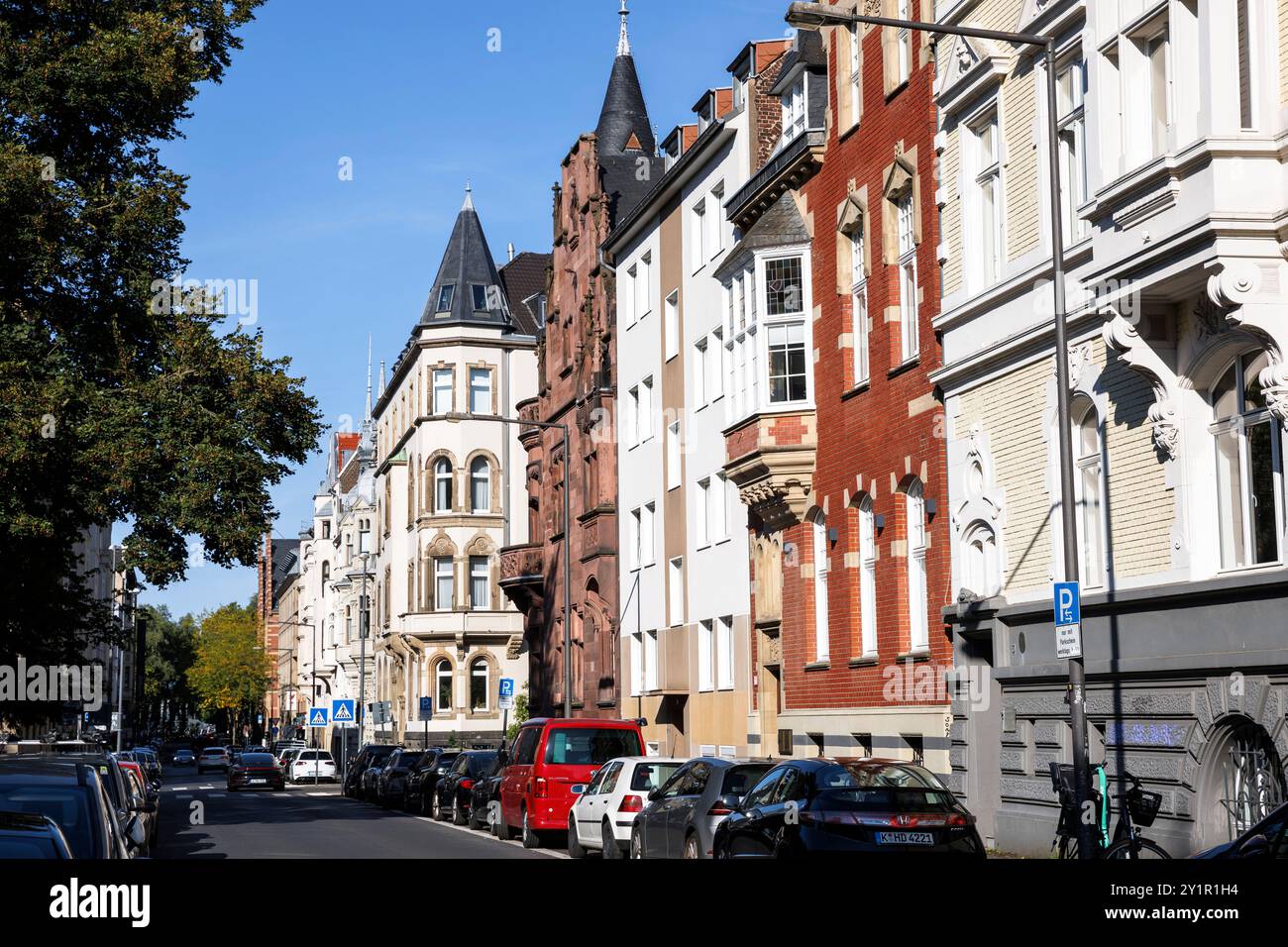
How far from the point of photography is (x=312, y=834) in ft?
99.5

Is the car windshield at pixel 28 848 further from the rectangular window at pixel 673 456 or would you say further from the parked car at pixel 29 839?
the rectangular window at pixel 673 456

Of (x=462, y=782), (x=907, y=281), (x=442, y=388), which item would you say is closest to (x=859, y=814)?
(x=907, y=281)

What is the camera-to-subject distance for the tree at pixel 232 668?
141625 millimetres

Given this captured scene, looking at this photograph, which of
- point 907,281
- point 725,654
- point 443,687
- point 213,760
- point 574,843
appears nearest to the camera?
point 574,843

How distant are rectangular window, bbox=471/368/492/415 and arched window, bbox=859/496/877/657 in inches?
1751

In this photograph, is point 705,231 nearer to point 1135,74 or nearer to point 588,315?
point 588,315

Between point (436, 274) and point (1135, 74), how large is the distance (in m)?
57.5

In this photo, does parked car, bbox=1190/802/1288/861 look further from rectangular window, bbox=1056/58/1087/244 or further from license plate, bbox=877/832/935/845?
rectangular window, bbox=1056/58/1087/244

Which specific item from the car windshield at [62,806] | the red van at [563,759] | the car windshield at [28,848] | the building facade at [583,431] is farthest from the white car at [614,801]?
the building facade at [583,431]

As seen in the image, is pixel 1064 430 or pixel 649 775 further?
pixel 649 775

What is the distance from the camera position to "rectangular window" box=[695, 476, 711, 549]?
128 feet

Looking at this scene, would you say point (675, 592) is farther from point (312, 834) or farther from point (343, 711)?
point (343, 711)

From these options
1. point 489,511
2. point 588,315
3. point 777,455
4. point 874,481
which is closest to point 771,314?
point 777,455

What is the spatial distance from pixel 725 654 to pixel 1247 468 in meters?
20.8
